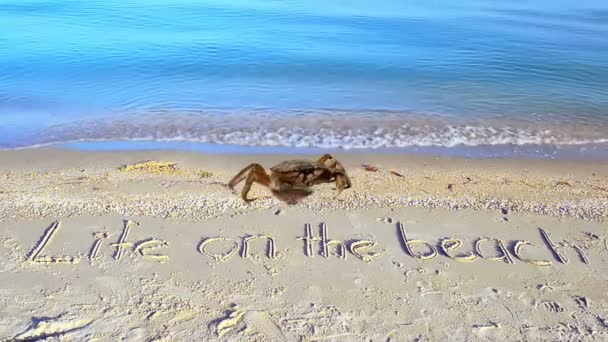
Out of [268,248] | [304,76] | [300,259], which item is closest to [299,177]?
[300,259]

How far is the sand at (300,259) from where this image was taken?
4.64 m

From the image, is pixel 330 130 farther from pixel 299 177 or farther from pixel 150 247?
pixel 299 177

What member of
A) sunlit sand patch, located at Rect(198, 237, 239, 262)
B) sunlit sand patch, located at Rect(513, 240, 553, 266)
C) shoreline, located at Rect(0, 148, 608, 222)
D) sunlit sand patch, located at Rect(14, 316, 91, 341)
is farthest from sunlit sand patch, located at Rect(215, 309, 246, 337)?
sunlit sand patch, located at Rect(513, 240, 553, 266)

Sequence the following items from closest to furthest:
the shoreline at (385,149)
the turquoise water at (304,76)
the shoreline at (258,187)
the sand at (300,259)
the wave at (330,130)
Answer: the sand at (300,259) < the shoreline at (258,187) < the shoreline at (385,149) < the wave at (330,130) < the turquoise water at (304,76)

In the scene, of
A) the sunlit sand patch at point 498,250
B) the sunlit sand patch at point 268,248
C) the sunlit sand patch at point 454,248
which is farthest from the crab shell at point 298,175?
the sunlit sand patch at point 498,250

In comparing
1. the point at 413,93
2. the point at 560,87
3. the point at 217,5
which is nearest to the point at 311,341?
the point at 413,93

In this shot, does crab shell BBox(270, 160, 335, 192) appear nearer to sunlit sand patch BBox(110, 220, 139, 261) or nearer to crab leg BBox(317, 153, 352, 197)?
crab leg BBox(317, 153, 352, 197)

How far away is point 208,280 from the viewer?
206 inches

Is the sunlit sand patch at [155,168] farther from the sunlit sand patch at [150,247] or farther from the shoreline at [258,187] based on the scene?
the sunlit sand patch at [150,247]

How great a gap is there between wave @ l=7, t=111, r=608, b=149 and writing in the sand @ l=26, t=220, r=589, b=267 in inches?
153

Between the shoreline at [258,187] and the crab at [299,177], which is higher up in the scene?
the crab at [299,177]

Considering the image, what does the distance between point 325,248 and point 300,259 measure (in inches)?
13.3

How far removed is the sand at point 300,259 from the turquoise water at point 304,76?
9.01 feet

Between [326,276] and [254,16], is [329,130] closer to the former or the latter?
[326,276]
